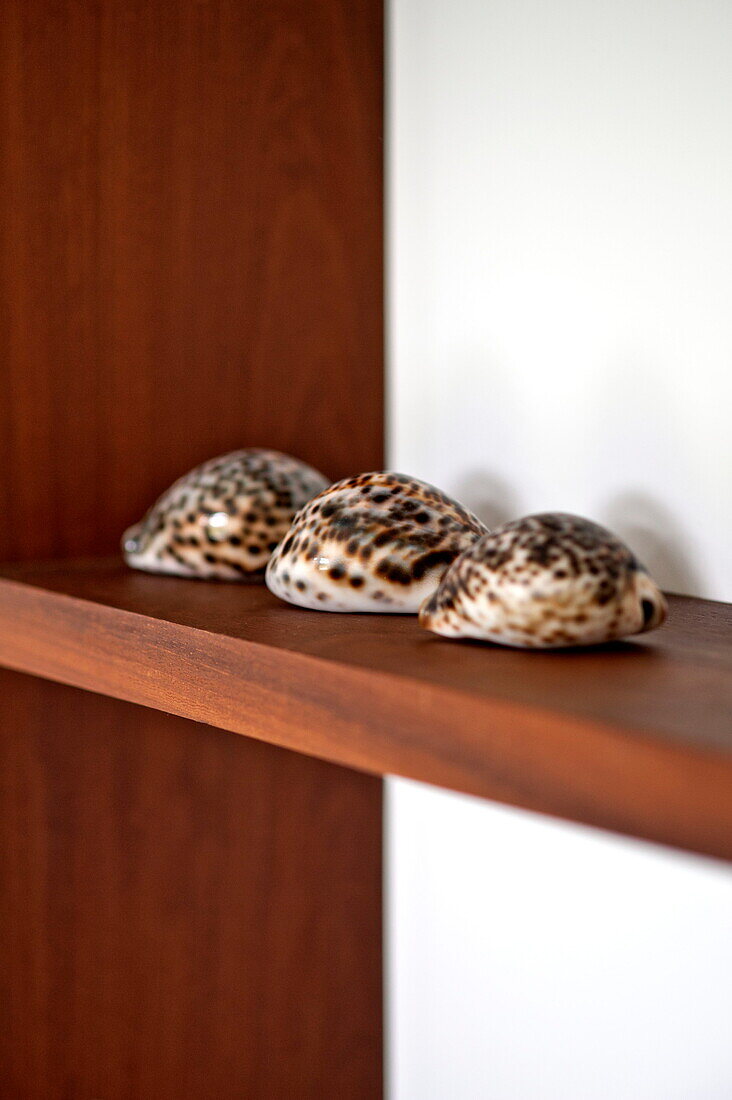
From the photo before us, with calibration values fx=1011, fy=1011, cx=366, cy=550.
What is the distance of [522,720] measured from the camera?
1.13 feet

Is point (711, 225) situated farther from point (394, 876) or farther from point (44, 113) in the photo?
point (394, 876)

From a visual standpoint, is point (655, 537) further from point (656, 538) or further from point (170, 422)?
Result: point (170, 422)

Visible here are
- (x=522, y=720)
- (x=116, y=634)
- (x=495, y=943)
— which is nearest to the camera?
(x=522, y=720)

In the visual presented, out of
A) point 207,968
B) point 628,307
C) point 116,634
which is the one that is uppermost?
point 628,307

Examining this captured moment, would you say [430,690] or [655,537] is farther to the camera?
[655,537]

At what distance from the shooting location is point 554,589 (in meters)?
0.42

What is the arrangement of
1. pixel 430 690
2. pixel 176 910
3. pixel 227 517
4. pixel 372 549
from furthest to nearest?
pixel 176 910 → pixel 227 517 → pixel 372 549 → pixel 430 690

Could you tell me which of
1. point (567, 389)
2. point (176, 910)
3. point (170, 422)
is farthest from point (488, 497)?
point (176, 910)

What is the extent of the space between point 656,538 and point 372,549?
18 cm

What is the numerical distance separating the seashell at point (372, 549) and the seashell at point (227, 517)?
8 centimetres

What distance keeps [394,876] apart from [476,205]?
20.6 inches

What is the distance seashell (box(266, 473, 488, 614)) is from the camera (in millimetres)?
507

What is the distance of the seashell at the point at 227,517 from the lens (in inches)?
24.0

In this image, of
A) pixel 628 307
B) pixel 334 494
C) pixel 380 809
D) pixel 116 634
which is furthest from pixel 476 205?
pixel 380 809
